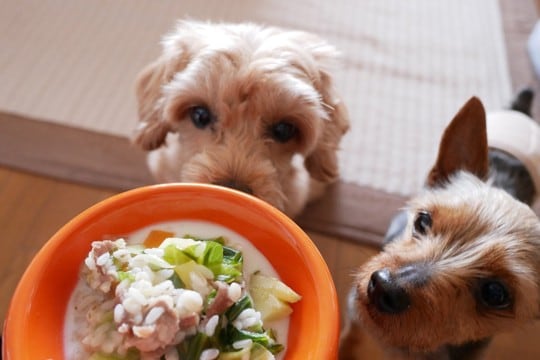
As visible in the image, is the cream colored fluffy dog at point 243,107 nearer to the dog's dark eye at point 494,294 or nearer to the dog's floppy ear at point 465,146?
the dog's floppy ear at point 465,146

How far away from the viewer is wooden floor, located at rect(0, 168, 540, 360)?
1549 millimetres

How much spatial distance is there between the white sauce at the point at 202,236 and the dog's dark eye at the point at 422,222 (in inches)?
17.0

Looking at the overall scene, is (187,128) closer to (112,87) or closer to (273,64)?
(273,64)

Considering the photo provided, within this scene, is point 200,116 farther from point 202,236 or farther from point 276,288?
point 276,288

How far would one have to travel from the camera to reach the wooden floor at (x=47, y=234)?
5.08 ft

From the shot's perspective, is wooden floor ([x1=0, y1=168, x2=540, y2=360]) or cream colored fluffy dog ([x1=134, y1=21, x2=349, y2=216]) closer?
cream colored fluffy dog ([x1=134, y1=21, x2=349, y2=216])

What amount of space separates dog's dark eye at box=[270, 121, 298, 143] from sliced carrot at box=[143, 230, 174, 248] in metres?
0.57

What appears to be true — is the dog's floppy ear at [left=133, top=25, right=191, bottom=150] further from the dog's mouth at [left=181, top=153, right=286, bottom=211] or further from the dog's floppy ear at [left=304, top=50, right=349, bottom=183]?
the dog's floppy ear at [left=304, top=50, right=349, bottom=183]

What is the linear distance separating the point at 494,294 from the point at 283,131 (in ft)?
2.18

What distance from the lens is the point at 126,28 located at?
2.26 meters

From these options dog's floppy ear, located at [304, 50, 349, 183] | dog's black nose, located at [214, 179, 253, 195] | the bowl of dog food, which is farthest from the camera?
dog's floppy ear, located at [304, 50, 349, 183]

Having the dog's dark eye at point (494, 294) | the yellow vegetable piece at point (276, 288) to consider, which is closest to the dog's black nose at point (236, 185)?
the yellow vegetable piece at point (276, 288)

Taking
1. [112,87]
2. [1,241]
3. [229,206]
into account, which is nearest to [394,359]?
[229,206]

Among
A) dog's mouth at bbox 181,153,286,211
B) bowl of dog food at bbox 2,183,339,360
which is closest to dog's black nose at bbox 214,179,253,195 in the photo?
dog's mouth at bbox 181,153,286,211
